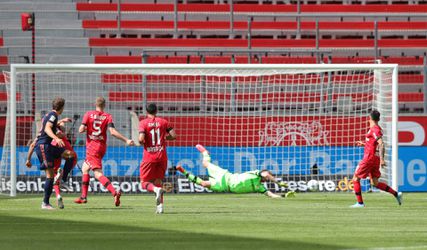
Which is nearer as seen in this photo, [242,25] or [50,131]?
[50,131]

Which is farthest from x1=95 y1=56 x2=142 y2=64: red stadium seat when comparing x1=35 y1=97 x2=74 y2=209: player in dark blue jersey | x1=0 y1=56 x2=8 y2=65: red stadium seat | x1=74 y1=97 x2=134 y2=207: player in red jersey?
x1=35 y1=97 x2=74 y2=209: player in dark blue jersey

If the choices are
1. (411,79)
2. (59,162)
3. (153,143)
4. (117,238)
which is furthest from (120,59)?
(117,238)

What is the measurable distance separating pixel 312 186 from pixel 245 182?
157 inches

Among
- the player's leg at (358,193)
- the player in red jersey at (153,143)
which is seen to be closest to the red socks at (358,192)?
the player's leg at (358,193)

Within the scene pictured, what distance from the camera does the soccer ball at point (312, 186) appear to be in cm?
2397

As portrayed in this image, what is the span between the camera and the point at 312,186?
24.0 m

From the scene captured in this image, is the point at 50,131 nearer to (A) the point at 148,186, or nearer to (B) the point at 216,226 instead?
(A) the point at 148,186

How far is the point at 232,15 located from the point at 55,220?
18.8m

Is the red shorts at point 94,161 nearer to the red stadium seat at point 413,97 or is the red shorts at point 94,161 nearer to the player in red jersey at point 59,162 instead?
the player in red jersey at point 59,162

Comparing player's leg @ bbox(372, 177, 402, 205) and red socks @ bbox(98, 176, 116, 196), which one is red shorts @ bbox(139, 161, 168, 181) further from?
player's leg @ bbox(372, 177, 402, 205)

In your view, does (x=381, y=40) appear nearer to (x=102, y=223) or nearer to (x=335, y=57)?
(x=335, y=57)

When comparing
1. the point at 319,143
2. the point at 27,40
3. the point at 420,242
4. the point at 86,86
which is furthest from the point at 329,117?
the point at 420,242

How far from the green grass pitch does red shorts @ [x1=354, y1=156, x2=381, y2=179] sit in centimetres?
53

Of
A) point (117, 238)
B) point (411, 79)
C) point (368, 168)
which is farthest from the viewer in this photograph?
point (411, 79)
